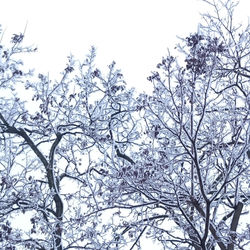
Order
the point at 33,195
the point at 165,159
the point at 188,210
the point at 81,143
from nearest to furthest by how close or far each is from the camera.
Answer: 1. the point at 165,159
2. the point at 188,210
3. the point at 33,195
4. the point at 81,143

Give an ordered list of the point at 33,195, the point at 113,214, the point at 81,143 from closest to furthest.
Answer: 1. the point at 113,214
2. the point at 33,195
3. the point at 81,143

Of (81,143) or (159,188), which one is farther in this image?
(81,143)

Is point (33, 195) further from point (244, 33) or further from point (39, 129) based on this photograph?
point (244, 33)

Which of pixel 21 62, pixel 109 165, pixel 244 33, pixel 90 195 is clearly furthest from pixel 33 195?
pixel 244 33

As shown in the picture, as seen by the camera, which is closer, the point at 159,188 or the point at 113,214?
the point at 159,188

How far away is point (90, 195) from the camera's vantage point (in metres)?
7.81

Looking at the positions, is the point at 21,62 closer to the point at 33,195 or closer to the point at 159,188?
the point at 33,195

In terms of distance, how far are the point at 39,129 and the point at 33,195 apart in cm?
172

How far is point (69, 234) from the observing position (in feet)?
24.0

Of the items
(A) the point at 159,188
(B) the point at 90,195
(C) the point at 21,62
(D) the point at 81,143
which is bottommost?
(A) the point at 159,188

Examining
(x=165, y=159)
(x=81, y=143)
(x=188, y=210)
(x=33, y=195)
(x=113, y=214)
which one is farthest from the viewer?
(x=81, y=143)

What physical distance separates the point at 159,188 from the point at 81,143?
11.0 ft

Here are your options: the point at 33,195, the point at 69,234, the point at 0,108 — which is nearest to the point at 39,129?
the point at 0,108

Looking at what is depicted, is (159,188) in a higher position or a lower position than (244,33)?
lower
